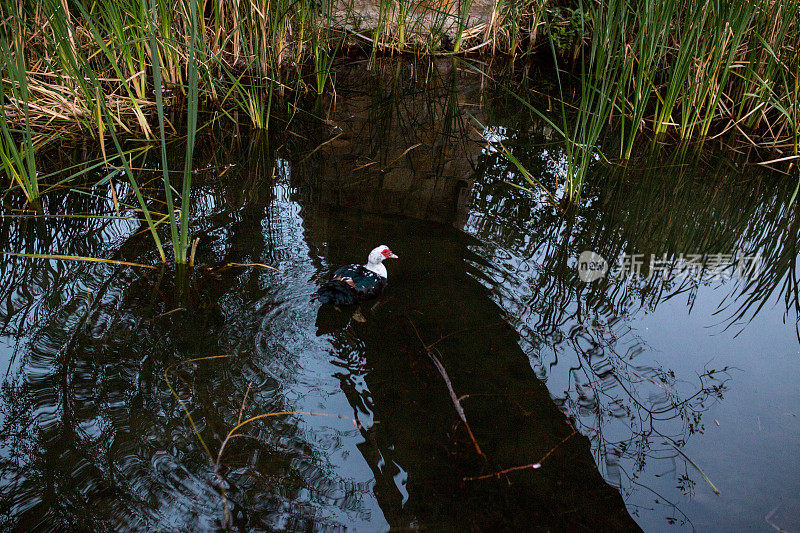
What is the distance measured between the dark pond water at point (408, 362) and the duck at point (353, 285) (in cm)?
9

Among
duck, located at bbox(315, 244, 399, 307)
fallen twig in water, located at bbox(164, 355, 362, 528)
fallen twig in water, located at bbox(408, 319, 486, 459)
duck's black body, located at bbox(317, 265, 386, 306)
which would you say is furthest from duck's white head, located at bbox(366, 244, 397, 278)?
fallen twig in water, located at bbox(164, 355, 362, 528)

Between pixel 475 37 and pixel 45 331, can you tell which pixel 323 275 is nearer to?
pixel 45 331

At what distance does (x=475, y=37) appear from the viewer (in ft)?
28.6

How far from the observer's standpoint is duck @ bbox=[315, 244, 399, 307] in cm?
333

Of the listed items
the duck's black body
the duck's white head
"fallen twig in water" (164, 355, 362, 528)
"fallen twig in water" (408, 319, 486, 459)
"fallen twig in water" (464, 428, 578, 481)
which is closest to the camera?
"fallen twig in water" (164, 355, 362, 528)

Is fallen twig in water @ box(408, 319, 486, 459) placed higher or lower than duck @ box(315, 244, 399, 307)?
lower

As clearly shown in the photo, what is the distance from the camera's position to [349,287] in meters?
3.33

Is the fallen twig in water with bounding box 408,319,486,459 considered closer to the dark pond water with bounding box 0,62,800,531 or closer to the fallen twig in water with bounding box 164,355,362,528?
the dark pond water with bounding box 0,62,800,531

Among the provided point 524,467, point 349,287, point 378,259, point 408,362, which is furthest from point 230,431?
point 378,259

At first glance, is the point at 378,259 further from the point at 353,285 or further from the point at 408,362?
the point at 408,362

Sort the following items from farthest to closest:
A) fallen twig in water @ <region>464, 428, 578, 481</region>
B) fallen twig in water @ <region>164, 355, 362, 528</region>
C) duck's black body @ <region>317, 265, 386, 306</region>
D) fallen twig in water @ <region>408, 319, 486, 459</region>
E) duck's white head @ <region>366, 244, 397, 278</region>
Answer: duck's white head @ <region>366, 244, 397, 278</region>
duck's black body @ <region>317, 265, 386, 306</region>
fallen twig in water @ <region>408, 319, 486, 459</region>
fallen twig in water @ <region>464, 428, 578, 481</region>
fallen twig in water @ <region>164, 355, 362, 528</region>

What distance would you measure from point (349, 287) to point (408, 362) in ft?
1.93

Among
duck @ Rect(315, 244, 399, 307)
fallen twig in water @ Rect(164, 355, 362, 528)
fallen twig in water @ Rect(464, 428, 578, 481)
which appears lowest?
fallen twig in water @ Rect(164, 355, 362, 528)

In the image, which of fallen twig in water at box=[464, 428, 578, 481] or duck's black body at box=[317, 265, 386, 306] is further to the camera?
duck's black body at box=[317, 265, 386, 306]
